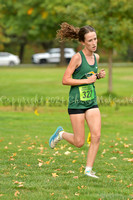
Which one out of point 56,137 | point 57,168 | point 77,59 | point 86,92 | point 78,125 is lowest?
point 57,168

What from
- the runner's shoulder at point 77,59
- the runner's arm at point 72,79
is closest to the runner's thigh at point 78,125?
the runner's arm at point 72,79

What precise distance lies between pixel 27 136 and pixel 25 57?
170 ft

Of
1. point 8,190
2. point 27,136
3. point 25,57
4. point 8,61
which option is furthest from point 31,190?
point 25,57

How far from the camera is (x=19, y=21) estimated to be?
1486 inches

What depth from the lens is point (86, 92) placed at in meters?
5.91

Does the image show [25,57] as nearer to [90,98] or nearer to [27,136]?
[27,136]

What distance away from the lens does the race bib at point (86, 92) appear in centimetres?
587

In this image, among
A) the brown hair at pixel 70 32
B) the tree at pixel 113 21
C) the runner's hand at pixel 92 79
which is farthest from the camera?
the tree at pixel 113 21

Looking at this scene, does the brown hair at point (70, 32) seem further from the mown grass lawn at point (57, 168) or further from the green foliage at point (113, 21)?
the green foliage at point (113, 21)

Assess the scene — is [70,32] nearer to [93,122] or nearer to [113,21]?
[93,122]

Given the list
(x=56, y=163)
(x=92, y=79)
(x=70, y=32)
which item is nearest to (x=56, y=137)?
(x=56, y=163)

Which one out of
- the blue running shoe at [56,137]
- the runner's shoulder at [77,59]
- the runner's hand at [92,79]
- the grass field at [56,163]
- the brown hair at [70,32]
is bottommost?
the grass field at [56,163]

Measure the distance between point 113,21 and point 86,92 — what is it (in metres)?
13.5

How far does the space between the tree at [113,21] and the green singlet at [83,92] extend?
12.7 metres
